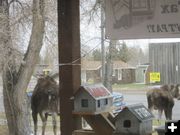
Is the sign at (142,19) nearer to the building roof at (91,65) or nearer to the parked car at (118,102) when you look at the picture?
the parked car at (118,102)

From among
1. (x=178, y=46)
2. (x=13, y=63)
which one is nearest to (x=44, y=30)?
(x=13, y=63)

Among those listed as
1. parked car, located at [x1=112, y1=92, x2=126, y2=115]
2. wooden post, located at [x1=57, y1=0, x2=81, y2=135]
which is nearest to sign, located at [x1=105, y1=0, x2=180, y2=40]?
wooden post, located at [x1=57, y1=0, x2=81, y2=135]

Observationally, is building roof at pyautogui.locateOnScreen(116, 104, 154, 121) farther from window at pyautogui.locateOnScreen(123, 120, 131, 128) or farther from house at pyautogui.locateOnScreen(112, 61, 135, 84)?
house at pyautogui.locateOnScreen(112, 61, 135, 84)

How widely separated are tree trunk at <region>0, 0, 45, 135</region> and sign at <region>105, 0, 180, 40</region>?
6.89ft

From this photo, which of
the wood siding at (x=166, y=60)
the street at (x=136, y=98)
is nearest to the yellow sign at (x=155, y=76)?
the wood siding at (x=166, y=60)

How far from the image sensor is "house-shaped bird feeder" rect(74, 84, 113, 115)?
7.95 ft

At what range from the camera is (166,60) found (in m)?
2.63

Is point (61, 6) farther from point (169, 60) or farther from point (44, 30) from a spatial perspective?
point (44, 30)

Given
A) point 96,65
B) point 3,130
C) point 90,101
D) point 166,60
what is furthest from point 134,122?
point 3,130

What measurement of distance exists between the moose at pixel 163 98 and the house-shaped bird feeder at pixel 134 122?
1.86 feet

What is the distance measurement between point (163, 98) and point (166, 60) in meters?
0.43

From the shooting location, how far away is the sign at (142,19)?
2283mm

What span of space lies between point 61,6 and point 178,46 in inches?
31.0

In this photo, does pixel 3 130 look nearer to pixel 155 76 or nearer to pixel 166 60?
pixel 155 76
